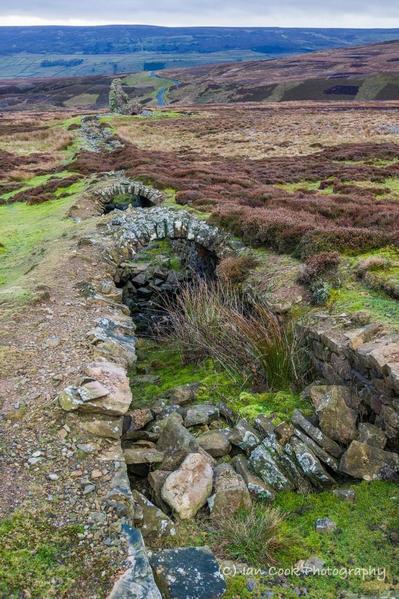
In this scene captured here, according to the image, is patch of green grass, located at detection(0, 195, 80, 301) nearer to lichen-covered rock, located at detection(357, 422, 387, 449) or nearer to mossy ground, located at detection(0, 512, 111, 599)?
mossy ground, located at detection(0, 512, 111, 599)

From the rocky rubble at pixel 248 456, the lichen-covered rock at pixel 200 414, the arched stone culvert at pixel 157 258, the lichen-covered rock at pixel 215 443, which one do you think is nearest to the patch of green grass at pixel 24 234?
the arched stone culvert at pixel 157 258

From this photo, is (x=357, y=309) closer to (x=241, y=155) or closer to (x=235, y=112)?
(x=241, y=155)

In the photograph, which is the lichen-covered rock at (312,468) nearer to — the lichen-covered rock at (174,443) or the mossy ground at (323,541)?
the mossy ground at (323,541)

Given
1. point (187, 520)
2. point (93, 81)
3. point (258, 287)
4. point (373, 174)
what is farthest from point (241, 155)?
point (93, 81)

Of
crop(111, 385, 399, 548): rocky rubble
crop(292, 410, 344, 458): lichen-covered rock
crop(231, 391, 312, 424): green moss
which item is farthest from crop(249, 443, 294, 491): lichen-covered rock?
crop(231, 391, 312, 424): green moss

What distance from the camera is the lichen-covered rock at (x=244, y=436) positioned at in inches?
323

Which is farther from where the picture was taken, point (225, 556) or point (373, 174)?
point (373, 174)

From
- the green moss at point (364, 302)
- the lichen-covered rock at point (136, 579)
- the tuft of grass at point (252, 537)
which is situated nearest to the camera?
the lichen-covered rock at point (136, 579)

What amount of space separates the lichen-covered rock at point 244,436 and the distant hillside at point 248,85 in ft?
322

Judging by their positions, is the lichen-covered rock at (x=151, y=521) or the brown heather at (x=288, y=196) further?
the brown heather at (x=288, y=196)

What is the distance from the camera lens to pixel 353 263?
1255cm

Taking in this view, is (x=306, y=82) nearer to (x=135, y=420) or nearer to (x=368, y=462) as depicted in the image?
(x=135, y=420)

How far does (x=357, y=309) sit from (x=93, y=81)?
178 metres

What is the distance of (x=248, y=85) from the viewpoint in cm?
12288
